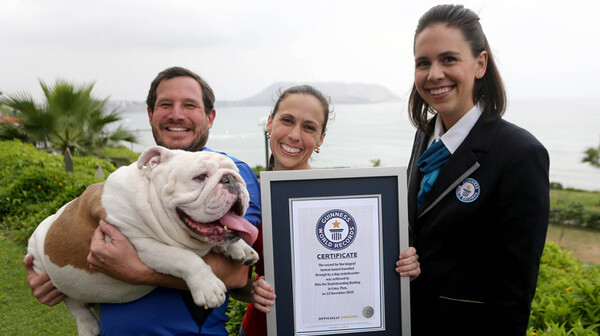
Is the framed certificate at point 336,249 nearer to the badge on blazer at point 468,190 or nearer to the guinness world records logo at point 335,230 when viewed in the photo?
the guinness world records logo at point 335,230

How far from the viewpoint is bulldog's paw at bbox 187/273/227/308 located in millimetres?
2139

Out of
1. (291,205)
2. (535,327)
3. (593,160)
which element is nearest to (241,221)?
(291,205)

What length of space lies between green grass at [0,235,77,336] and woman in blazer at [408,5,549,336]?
17.0 feet

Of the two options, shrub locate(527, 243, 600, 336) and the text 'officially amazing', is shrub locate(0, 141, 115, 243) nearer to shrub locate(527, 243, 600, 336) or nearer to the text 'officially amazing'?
the text 'officially amazing'

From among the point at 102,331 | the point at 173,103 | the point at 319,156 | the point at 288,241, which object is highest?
the point at 173,103

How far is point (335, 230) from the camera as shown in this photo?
2465 mm

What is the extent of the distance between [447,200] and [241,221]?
117 centimetres

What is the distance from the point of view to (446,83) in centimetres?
265

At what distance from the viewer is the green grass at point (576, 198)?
14.6m

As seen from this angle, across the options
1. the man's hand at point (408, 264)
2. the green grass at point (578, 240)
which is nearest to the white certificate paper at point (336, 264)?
the man's hand at point (408, 264)

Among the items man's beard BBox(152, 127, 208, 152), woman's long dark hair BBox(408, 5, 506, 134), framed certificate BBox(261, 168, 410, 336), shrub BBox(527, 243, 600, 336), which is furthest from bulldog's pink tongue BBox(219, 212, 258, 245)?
shrub BBox(527, 243, 600, 336)

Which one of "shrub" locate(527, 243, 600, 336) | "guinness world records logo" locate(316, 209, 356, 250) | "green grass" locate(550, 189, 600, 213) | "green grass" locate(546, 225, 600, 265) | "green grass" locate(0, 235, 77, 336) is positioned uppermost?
"guinness world records logo" locate(316, 209, 356, 250)

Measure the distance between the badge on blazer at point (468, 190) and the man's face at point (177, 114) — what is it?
1713 mm

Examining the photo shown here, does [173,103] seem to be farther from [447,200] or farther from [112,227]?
[447,200]
